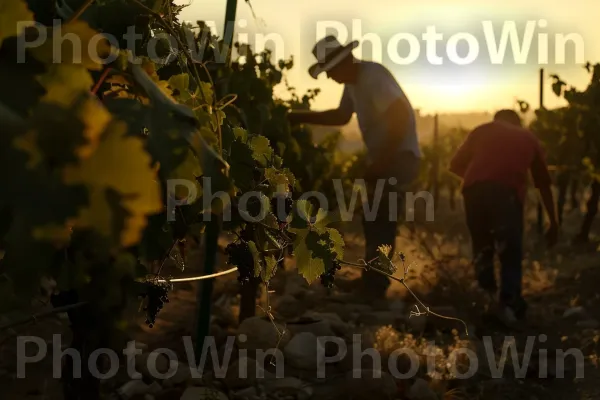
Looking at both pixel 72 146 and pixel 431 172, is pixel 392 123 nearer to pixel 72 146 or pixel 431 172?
pixel 72 146

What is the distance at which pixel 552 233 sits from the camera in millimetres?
6113

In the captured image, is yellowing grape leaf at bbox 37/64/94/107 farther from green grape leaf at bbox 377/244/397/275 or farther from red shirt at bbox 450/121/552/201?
red shirt at bbox 450/121/552/201

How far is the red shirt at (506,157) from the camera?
603 centimetres

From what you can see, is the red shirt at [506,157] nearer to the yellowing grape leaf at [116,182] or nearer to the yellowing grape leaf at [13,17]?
the yellowing grape leaf at [13,17]

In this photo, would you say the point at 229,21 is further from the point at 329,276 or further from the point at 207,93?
the point at 207,93

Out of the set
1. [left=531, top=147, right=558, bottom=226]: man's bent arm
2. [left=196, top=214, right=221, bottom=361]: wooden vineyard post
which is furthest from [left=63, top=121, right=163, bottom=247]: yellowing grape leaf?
[left=531, top=147, right=558, bottom=226]: man's bent arm

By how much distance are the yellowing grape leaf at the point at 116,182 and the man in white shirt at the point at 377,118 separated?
5119 mm

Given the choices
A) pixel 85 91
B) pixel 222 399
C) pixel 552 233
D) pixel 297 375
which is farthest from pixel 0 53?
pixel 552 233

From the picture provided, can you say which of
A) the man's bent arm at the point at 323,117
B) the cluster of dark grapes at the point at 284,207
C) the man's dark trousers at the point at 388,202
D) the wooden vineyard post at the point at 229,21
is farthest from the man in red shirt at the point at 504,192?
the cluster of dark grapes at the point at 284,207

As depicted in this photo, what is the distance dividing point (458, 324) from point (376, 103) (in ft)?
5.71

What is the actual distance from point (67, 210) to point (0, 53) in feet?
1.15

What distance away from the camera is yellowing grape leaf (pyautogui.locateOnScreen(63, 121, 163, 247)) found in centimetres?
68

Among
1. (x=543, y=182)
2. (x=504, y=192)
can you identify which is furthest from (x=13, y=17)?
(x=543, y=182)

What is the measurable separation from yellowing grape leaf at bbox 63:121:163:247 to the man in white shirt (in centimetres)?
512
